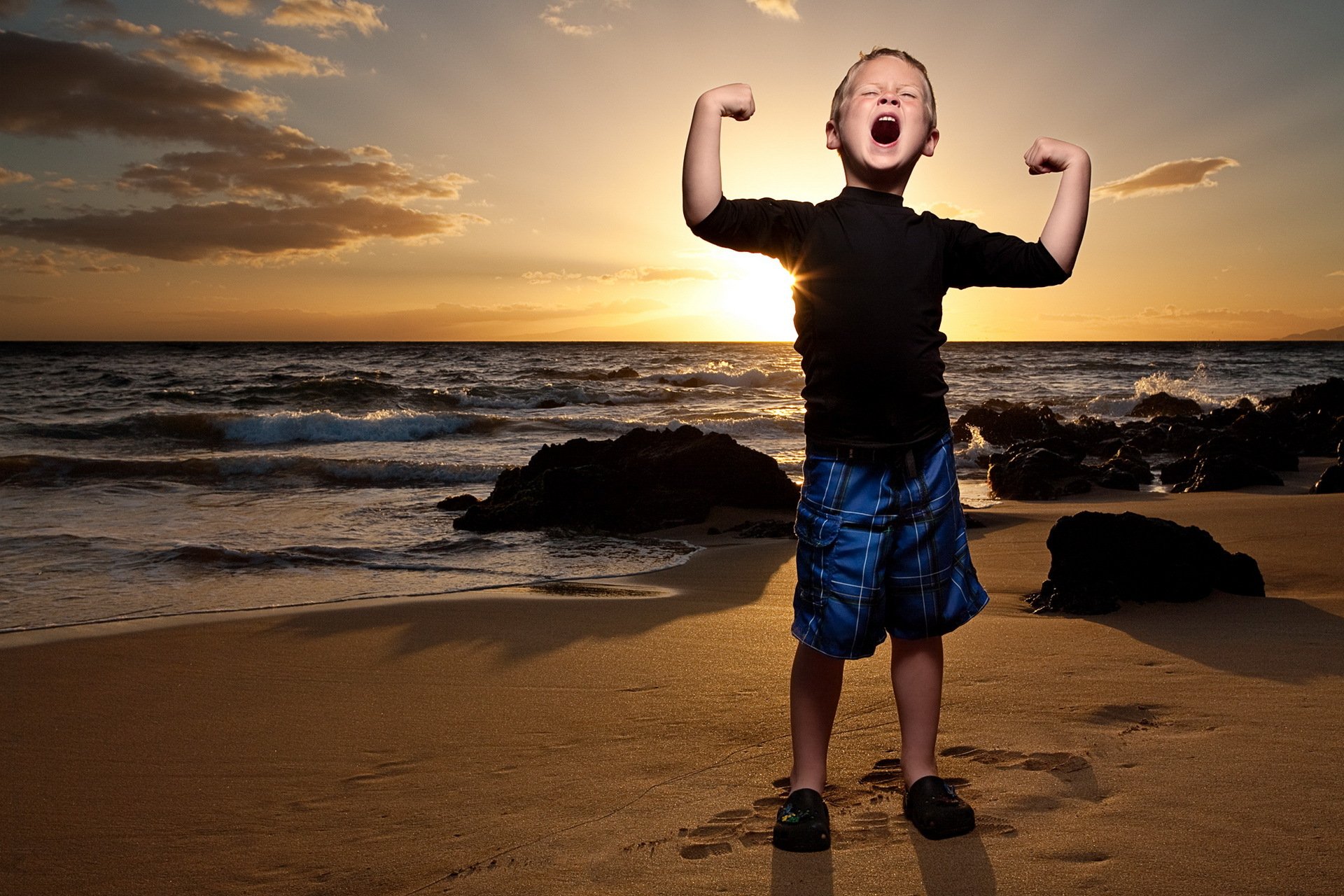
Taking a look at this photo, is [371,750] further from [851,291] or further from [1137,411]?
[1137,411]

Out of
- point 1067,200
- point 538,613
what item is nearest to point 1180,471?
point 538,613

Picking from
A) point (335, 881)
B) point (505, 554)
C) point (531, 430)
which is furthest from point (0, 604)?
point (531, 430)

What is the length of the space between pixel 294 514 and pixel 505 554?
125 inches

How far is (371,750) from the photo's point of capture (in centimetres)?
281

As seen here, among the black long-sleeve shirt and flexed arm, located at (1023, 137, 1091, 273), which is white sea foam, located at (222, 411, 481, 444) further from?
flexed arm, located at (1023, 137, 1091, 273)

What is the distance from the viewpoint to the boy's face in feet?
7.19

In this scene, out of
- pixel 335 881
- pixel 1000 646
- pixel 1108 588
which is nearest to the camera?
pixel 335 881

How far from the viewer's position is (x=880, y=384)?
2.14m

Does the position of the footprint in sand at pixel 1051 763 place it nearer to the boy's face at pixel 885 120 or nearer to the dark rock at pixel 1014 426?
the boy's face at pixel 885 120

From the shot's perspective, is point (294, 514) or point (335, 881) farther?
point (294, 514)

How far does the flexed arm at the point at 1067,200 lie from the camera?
214 cm

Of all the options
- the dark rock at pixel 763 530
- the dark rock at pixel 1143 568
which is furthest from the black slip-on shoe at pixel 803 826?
the dark rock at pixel 763 530

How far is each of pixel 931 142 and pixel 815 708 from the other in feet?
4.71

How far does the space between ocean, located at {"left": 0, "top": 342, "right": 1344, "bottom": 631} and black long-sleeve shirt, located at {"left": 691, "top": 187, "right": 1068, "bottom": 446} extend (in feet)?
12.7
